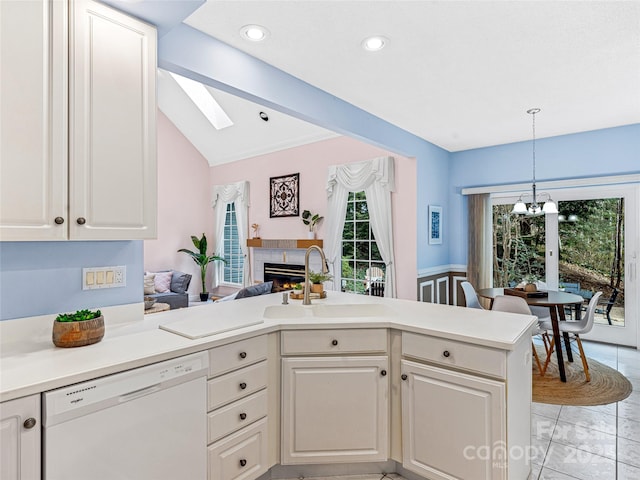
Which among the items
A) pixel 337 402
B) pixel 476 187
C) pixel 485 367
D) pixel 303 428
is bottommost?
pixel 303 428

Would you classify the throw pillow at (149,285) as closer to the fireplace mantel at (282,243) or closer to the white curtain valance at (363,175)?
the fireplace mantel at (282,243)

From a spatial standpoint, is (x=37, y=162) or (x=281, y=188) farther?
(x=281, y=188)

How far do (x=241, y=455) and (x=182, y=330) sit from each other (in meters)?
0.68

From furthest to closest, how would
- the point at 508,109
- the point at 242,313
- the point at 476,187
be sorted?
1. the point at 476,187
2. the point at 508,109
3. the point at 242,313

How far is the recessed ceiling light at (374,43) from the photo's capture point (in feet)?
7.70

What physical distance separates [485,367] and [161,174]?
21.8 feet

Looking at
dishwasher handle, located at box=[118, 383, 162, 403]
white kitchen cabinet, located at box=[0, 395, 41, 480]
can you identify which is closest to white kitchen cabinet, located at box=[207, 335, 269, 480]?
dishwasher handle, located at box=[118, 383, 162, 403]

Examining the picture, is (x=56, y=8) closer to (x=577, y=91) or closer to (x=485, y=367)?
(x=485, y=367)

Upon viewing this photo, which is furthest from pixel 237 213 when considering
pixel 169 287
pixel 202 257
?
pixel 169 287

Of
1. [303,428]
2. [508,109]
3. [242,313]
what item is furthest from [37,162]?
[508,109]

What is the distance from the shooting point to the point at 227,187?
688 cm

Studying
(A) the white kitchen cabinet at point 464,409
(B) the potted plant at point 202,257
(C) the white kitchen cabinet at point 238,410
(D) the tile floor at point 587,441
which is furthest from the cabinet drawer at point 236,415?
(B) the potted plant at point 202,257

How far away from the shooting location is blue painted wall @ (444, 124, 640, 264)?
4.03m

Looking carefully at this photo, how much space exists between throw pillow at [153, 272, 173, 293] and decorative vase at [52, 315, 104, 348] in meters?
4.89
